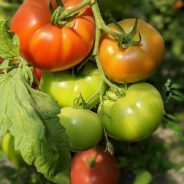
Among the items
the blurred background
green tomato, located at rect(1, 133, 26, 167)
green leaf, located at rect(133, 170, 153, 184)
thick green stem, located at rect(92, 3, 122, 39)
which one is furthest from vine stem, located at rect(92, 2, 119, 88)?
green tomato, located at rect(1, 133, 26, 167)

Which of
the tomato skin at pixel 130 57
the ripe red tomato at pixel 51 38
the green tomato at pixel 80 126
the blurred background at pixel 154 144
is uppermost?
the ripe red tomato at pixel 51 38

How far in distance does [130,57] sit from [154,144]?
85cm

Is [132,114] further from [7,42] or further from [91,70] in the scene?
[7,42]

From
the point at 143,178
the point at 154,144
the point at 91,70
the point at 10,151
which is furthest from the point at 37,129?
the point at 154,144

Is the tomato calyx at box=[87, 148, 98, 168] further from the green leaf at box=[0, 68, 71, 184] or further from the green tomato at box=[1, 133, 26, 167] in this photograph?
the green leaf at box=[0, 68, 71, 184]

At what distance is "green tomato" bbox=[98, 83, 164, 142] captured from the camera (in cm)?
112

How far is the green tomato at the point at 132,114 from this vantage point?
3.69 feet

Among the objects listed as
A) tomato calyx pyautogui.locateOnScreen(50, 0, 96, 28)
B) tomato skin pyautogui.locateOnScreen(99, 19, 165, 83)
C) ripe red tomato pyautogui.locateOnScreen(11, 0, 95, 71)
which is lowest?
tomato skin pyautogui.locateOnScreen(99, 19, 165, 83)

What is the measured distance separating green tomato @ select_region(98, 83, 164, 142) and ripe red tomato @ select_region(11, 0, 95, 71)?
124 millimetres

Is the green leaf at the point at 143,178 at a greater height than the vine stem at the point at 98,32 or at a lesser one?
lesser

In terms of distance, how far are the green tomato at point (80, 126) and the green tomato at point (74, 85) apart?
4 centimetres

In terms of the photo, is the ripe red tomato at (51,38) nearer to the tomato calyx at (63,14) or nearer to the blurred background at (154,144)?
the tomato calyx at (63,14)

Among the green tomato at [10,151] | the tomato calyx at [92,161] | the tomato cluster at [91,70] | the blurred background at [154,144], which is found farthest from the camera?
the green tomato at [10,151]

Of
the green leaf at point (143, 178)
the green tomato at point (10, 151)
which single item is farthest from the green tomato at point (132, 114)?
the green tomato at point (10, 151)
